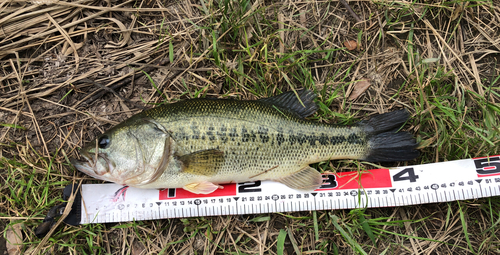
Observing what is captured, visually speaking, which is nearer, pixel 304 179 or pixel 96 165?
pixel 96 165

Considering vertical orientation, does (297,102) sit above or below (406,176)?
above

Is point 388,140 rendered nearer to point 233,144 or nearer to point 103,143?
point 233,144

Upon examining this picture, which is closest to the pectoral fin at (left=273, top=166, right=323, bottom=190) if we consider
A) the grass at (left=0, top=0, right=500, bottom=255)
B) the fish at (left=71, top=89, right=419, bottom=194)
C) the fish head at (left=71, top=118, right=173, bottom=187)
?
the fish at (left=71, top=89, right=419, bottom=194)

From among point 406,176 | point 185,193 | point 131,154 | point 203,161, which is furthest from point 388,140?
point 131,154

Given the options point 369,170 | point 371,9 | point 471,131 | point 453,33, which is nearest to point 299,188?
point 369,170

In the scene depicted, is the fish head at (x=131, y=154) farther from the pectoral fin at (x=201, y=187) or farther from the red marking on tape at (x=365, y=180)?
the red marking on tape at (x=365, y=180)

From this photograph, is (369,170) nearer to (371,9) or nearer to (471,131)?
(471,131)

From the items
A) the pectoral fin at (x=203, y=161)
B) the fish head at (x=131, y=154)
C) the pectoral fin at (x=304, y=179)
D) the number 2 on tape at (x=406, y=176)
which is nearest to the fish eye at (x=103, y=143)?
the fish head at (x=131, y=154)
